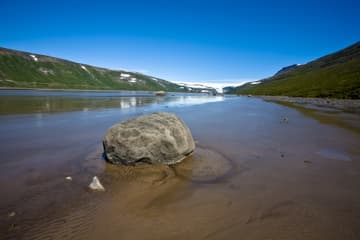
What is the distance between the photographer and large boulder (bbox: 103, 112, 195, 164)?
7219 millimetres

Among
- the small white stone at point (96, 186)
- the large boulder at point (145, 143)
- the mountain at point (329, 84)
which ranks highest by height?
the mountain at point (329, 84)

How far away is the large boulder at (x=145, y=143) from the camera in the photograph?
7219mm

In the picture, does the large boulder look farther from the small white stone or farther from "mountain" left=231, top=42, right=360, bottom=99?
"mountain" left=231, top=42, right=360, bottom=99

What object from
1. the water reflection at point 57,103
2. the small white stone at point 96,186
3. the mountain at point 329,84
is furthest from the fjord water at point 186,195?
the mountain at point 329,84

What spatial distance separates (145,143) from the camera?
23.9 ft

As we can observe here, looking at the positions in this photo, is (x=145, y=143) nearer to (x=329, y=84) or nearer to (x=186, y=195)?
(x=186, y=195)

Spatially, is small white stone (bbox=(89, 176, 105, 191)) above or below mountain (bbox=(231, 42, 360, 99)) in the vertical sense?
below

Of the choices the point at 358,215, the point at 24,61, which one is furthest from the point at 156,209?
the point at 24,61

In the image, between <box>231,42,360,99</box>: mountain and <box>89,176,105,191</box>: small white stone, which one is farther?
<box>231,42,360,99</box>: mountain

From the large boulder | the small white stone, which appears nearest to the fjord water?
the small white stone

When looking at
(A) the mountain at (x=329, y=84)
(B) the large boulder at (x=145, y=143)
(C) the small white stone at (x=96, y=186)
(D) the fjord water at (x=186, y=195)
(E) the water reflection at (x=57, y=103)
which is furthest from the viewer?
(A) the mountain at (x=329, y=84)

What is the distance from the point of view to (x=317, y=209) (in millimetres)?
4516

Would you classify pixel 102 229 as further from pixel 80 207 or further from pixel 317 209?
pixel 317 209

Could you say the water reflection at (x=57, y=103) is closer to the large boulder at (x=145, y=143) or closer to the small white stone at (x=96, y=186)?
the large boulder at (x=145, y=143)
